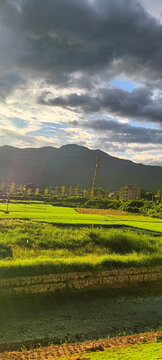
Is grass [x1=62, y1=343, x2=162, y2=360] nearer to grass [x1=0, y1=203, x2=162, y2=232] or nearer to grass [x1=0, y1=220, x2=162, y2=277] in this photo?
grass [x1=0, y1=220, x2=162, y2=277]

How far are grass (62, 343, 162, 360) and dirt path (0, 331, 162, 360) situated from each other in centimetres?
72

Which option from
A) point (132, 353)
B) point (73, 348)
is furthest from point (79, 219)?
point (132, 353)

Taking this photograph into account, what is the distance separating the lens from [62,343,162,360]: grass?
8830 millimetres

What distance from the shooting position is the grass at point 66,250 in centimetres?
2139

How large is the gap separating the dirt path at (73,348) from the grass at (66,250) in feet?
30.3

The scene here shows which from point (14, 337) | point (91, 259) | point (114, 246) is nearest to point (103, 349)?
point (14, 337)

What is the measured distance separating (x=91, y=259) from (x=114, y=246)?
7.16 meters

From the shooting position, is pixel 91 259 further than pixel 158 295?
Yes

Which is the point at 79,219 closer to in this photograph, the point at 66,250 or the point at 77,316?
the point at 66,250

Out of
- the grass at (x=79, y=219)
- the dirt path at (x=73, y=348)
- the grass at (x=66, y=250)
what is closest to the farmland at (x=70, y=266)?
the grass at (x=66, y=250)

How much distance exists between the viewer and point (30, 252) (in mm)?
Answer: 25578

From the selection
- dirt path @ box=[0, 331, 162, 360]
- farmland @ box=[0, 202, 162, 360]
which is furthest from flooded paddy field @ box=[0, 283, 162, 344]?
dirt path @ box=[0, 331, 162, 360]

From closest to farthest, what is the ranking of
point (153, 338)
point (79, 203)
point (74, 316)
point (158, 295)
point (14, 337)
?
1. point (153, 338)
2. point (14, 337)
3. point (74, 316)
4. point (158, 295)
5. point (79, 203)

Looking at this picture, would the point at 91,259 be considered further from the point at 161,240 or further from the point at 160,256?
the point at 161,240
